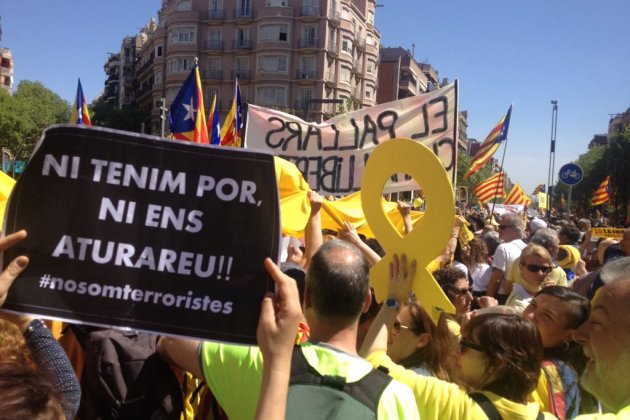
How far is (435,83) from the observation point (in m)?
93.9

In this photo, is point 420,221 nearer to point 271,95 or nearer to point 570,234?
point 570,234

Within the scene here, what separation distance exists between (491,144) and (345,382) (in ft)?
41.0

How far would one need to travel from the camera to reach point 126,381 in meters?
2.35

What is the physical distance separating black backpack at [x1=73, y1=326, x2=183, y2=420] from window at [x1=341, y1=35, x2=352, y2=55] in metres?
55.9

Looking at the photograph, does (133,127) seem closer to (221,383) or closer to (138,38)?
(138,38)

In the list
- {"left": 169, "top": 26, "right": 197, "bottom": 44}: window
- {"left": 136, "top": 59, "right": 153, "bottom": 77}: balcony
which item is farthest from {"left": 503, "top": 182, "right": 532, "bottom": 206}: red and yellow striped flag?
{"left": 136, "top": 59, "right": 153, "bottom": 77}: balcony

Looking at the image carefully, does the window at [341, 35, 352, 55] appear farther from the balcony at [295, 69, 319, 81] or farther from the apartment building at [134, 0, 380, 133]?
the balcony at [295, 69, 319, 81]

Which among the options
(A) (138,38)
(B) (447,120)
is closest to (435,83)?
(A) (138,38)

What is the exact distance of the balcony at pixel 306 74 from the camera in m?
53.8

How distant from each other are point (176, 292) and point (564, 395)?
→ 69.2 inches

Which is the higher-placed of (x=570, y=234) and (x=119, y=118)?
(x=119, y=118)

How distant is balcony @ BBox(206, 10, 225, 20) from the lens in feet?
185

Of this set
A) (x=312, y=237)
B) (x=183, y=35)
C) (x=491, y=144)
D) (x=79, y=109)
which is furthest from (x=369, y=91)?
(x=312, y=237)

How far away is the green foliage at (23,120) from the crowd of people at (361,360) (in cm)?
4522
